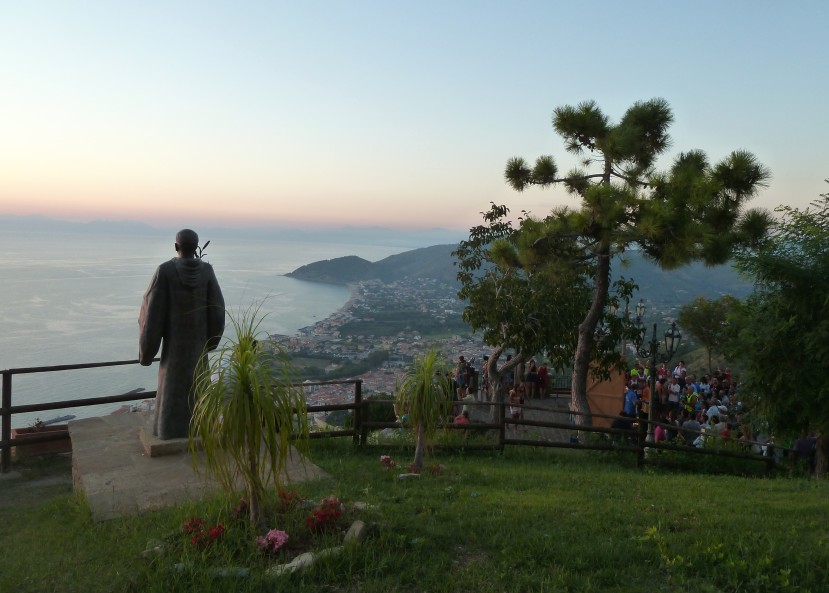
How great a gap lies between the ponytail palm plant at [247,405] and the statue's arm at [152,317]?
97.2 inches

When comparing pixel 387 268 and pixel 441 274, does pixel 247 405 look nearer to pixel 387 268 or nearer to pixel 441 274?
pixel 441 274

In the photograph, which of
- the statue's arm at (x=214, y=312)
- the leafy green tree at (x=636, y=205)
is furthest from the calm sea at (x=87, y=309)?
the leafy green tree at (x=636, y=205)

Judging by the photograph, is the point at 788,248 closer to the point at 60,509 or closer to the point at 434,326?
the point at 60,509

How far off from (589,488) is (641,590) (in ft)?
8.39

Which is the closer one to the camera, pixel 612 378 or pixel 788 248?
pixel 788 248

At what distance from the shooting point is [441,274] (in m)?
50.7

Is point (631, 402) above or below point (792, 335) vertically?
below

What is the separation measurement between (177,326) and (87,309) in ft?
59.4

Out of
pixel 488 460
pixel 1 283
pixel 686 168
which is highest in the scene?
pixel 686 168

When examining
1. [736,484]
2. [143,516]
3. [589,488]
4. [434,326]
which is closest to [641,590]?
[589,488]

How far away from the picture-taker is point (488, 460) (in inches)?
307

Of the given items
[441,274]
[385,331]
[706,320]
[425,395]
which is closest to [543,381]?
[706,320]

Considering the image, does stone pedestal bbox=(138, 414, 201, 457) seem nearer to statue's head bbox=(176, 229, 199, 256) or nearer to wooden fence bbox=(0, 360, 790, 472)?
wooden fence bbox=(0, 360, 790, 472)

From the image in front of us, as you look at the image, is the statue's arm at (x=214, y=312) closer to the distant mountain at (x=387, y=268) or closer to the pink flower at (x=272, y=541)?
the pink flower at (x=272, y=541)
